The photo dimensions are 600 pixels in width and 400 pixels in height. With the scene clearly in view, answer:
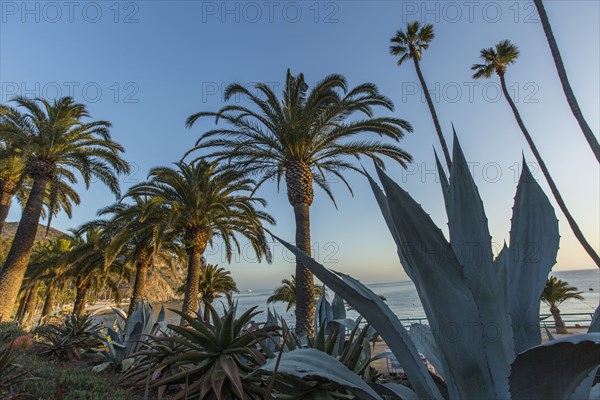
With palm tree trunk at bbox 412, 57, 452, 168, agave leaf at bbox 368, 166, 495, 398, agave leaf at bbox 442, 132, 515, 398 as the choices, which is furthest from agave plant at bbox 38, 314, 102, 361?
palm tree trunk at bbox 412, 57, 452, 168

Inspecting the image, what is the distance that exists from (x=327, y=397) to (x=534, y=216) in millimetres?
1324

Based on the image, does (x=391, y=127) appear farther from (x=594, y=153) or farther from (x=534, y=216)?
(x=534, y=216)

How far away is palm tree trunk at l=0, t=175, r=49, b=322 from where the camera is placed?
13016mm

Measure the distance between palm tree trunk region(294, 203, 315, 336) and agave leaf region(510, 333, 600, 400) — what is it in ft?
30.1

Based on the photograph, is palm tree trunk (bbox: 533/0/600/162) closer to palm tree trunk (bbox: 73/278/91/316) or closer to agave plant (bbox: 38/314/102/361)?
agave plant (bbox: 38/314/102/361)

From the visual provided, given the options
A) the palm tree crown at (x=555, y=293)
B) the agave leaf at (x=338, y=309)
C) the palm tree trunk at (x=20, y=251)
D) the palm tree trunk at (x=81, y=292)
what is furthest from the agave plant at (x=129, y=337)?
the palm tree crown at (x=555, y=293)

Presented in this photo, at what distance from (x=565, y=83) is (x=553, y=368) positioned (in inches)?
487

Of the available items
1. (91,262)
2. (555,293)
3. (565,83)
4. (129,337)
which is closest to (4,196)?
(91,262)

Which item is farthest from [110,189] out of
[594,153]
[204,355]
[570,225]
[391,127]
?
[570,225]

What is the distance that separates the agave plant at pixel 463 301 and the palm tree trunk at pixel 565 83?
11.6 m

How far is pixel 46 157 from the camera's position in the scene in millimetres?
13398

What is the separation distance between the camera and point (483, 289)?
1148 mm

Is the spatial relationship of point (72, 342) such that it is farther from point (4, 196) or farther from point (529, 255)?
point (4, 196)

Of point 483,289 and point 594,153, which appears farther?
point 594,153
